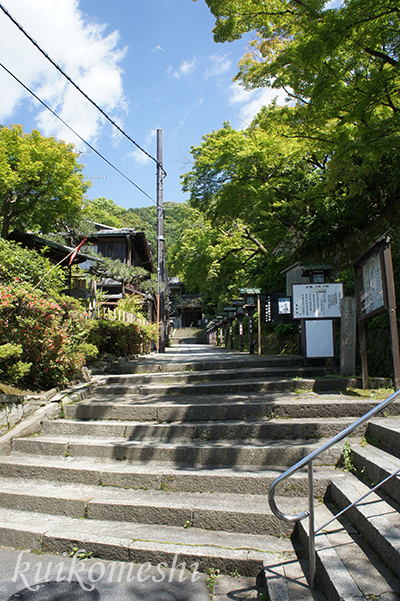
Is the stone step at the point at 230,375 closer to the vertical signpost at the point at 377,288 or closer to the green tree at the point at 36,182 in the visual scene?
the vertical signpost at the point at 377,288

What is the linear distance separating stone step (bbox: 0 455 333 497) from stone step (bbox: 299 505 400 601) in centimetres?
60

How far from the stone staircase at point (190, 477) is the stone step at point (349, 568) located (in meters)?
0.02

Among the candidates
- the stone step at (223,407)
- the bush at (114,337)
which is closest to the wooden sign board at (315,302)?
the stone step at (223,407)

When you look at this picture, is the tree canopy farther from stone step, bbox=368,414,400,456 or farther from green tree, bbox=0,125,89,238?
green tree, bbox=0,125,89,238

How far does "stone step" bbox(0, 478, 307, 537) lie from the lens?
327 centimetres

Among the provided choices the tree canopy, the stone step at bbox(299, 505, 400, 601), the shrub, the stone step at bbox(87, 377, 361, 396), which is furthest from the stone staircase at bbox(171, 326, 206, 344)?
the stone step at bbox(299, 505, 400, 601)

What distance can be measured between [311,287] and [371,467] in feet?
14.3

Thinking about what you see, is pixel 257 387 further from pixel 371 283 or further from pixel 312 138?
pixel 312 138

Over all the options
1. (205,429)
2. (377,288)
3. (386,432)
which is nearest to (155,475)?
(205,429)

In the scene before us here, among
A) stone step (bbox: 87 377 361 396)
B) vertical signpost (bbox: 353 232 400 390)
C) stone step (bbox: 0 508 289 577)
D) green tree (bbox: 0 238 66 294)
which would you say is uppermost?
green tree (bbox: 0 238 66 294)

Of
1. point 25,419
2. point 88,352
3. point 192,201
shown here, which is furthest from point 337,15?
point 192,201

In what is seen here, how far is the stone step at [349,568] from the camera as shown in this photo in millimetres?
2220

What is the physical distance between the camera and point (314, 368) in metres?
6.82

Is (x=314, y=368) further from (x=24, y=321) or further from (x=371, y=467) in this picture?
(x=24, y=321)
